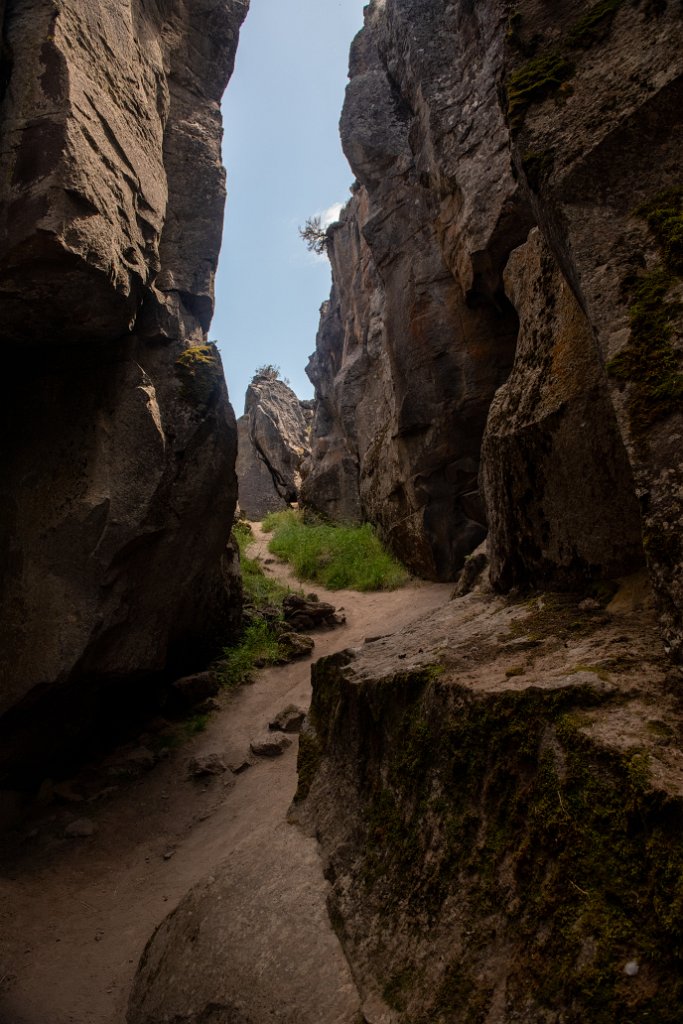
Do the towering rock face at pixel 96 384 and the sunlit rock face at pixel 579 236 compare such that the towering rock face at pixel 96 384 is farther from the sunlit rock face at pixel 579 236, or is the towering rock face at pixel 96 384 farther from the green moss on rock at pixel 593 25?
the green moss on rock at pixel 593 25

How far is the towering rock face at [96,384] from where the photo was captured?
5.08 meters

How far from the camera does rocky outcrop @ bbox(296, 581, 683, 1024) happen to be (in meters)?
1.68

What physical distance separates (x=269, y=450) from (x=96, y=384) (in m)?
17.3

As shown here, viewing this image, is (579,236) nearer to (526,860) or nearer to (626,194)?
(626,194)

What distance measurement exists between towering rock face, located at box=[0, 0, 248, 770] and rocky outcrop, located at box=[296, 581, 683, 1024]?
346 cm

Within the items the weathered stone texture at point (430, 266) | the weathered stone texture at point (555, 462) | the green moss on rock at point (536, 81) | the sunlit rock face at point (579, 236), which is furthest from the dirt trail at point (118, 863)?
the weathered stone texture at point (430, 266)

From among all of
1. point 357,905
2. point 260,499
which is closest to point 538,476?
point 357,905

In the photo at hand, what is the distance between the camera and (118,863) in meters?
5.35

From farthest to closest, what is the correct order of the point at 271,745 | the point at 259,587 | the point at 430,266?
the point at 259,587 → the point at 430,266 → the point at 271,745

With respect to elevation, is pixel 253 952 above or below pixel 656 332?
below

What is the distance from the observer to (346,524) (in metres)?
15.5

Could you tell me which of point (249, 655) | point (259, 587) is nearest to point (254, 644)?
point (249, 655)

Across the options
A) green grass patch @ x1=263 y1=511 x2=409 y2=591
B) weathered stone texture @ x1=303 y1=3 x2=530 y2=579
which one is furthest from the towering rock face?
green grass patch @ x1=263 y1=511 x2=409 y2=591

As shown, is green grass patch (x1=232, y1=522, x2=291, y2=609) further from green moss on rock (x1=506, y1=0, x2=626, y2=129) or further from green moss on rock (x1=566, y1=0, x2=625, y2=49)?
green moss on rock (x1=566, y1=0, x2=625, y2=49)
